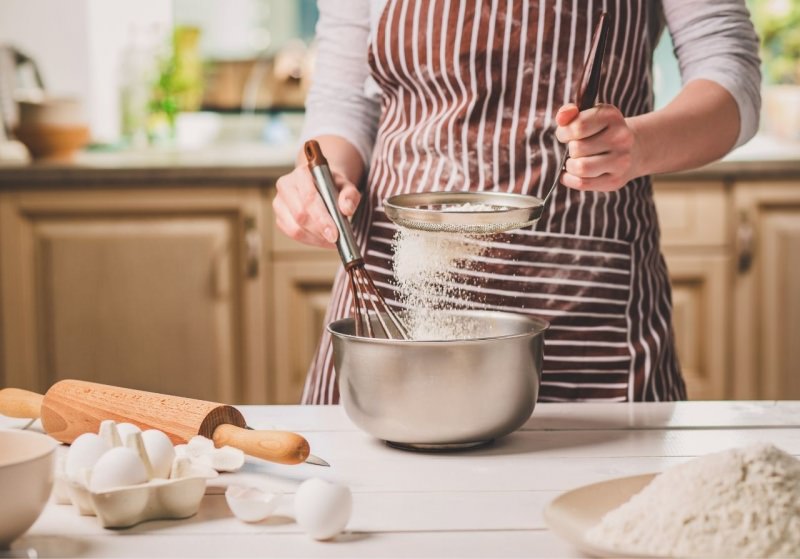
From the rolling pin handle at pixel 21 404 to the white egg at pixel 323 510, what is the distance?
408 mm

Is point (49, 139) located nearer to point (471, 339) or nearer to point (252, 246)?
point (252, 246)

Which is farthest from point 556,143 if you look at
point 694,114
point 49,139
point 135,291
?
point 49,139

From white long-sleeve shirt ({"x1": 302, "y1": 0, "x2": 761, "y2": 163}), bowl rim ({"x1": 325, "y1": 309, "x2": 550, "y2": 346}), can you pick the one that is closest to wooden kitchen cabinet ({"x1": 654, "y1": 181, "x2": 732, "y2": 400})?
white long-sleeve shirt ({"x1": 302, "y1": 0, "x2": 761, "y2": 163})

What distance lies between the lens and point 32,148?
8.14 feet

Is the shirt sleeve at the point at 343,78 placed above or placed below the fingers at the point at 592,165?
above

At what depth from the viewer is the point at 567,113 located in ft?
3.34

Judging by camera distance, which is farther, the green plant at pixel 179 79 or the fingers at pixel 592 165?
the green plant at pixel 179 79

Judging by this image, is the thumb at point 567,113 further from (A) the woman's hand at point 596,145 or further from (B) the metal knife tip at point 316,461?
(B) the metal knife tip at point 316,461

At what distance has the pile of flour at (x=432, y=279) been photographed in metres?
1.10

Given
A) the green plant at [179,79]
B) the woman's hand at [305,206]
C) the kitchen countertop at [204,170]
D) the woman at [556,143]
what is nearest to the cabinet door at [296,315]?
the kitchen countertop at [204,170]

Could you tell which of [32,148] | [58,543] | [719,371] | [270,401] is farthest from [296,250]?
[58,543]

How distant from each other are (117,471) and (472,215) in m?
0.44

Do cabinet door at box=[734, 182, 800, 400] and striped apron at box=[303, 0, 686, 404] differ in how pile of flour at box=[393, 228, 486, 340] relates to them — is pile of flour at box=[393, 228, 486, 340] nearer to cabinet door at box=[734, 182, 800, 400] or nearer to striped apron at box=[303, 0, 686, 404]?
striped apron at box=[303, 0, 686, 404]

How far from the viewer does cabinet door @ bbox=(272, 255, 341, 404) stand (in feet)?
7.76
